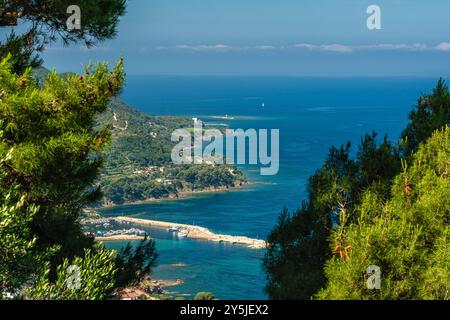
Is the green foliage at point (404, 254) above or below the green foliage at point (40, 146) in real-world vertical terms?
below

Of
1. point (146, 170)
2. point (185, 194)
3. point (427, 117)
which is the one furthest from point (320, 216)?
point (146, 170)

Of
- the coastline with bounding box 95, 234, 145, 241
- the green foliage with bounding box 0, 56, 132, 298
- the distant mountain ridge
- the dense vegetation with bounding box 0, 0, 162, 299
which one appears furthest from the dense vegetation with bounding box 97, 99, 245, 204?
the green foliage with bounding box 0, 56, 132, 298

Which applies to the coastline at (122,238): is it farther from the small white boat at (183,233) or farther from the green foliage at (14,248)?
the green foliage at (14,248)

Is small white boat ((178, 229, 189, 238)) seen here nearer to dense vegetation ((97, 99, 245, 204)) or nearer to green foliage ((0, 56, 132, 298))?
dense vegetation ((97, 99, 245, 204))

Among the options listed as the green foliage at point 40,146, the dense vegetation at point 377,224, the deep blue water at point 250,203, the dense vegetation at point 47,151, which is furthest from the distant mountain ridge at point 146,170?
the green foliage at point 40,146

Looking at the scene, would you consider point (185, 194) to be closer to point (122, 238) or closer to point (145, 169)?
point (145, 169)

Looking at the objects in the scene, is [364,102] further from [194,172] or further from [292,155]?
[194,172]

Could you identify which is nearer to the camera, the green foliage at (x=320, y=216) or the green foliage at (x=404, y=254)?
the green foliage at (x=404, y=254)

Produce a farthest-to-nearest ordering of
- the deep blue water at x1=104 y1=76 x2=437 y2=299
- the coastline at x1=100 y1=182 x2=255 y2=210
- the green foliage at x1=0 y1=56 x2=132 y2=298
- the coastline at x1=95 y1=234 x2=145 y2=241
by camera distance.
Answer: the coastline at x1=100 y1=182 x2=255 y2=210 → the coastline at x1=95 y1=234 x2=145 y2=241 → the deep blue water at x1=104 y1=76 x2=437 y2=299 → the green foliage at x1=0 y1=56 x2=132 y2=298
